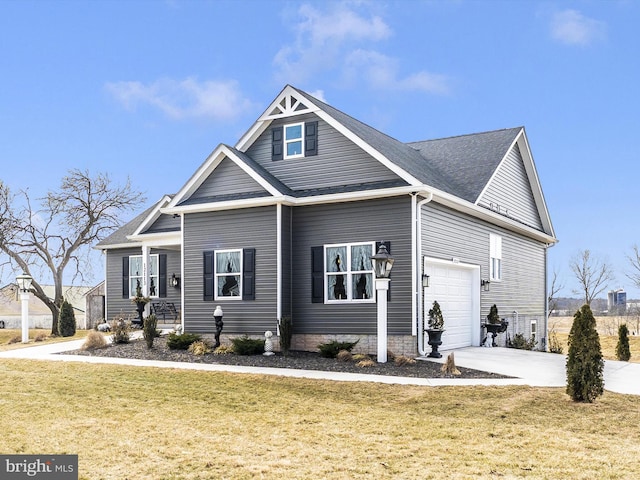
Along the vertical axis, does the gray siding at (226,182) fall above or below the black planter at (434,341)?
above

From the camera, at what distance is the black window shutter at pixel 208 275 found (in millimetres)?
17359

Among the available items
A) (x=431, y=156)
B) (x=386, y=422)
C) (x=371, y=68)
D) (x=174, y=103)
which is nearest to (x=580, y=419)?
(x=386, y=422)

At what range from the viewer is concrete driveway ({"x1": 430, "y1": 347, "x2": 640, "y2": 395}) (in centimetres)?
1255

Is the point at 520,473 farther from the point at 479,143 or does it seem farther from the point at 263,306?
the point at 479,143

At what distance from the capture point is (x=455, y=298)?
18.2 meters

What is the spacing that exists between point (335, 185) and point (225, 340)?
5.04 meters

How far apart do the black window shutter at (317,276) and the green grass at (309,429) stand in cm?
387

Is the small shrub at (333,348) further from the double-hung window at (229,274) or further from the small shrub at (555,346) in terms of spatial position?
the small shrub at (555,346)

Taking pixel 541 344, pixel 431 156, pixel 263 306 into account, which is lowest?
pixel 541 344

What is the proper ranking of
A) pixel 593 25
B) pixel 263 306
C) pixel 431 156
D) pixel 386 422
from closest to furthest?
pixel 386 422 < pixel 263 306 < pixel 431 156 < pixel 593 25

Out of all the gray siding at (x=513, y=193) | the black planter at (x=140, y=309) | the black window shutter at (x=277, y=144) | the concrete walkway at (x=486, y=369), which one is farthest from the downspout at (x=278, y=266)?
the black planter at (x=140, y=309)

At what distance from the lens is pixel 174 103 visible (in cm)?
2902

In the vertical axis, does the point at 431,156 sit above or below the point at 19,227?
above

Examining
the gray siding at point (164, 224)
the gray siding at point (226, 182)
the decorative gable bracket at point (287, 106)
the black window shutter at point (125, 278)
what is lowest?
the black window shutter at point (125, 278)
